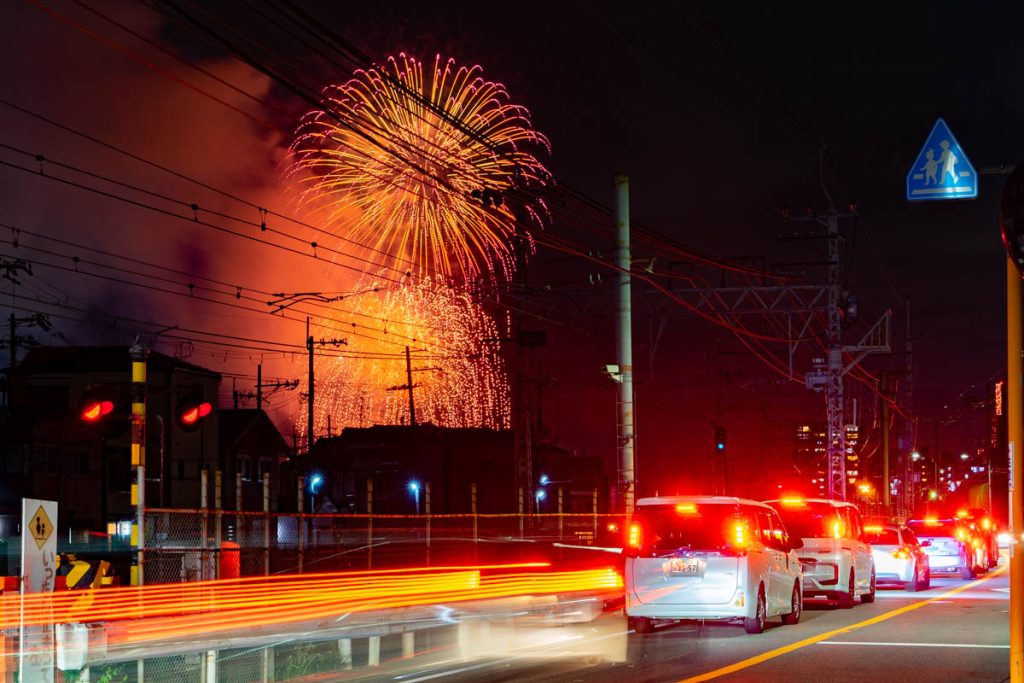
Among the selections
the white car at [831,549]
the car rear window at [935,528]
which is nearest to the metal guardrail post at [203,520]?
the white car at [831,549]

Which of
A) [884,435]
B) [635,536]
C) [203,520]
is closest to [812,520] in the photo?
[635,536]

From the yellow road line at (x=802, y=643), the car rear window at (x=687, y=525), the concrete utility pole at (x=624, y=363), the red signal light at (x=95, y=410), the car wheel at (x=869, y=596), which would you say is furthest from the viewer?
the concrete utility pole at (x=624, y=363)

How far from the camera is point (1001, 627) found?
65.8ft

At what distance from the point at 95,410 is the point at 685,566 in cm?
857

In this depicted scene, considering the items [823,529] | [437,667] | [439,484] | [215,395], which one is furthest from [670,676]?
[439,484]

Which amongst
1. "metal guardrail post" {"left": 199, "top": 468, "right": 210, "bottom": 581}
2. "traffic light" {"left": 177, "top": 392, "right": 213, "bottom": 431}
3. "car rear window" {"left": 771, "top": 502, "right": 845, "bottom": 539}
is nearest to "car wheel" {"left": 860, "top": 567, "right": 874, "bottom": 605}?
"car rear window" {"left": 771, "top": 502, "right": 845, "bottom": 539}

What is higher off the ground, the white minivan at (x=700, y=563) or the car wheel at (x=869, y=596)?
the white minivan at (x=700, y=563)

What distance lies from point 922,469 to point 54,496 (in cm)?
5686

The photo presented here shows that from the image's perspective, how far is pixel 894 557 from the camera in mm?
29516

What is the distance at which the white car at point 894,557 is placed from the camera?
96.5 ft

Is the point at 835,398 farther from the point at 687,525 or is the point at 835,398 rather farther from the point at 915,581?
the point at 687,525

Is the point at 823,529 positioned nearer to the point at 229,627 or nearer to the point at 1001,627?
the point at 1001,627

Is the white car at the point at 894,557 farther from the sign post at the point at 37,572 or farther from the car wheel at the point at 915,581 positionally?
the sign post at the point at 37,572

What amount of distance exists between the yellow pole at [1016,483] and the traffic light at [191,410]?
1080 cm
